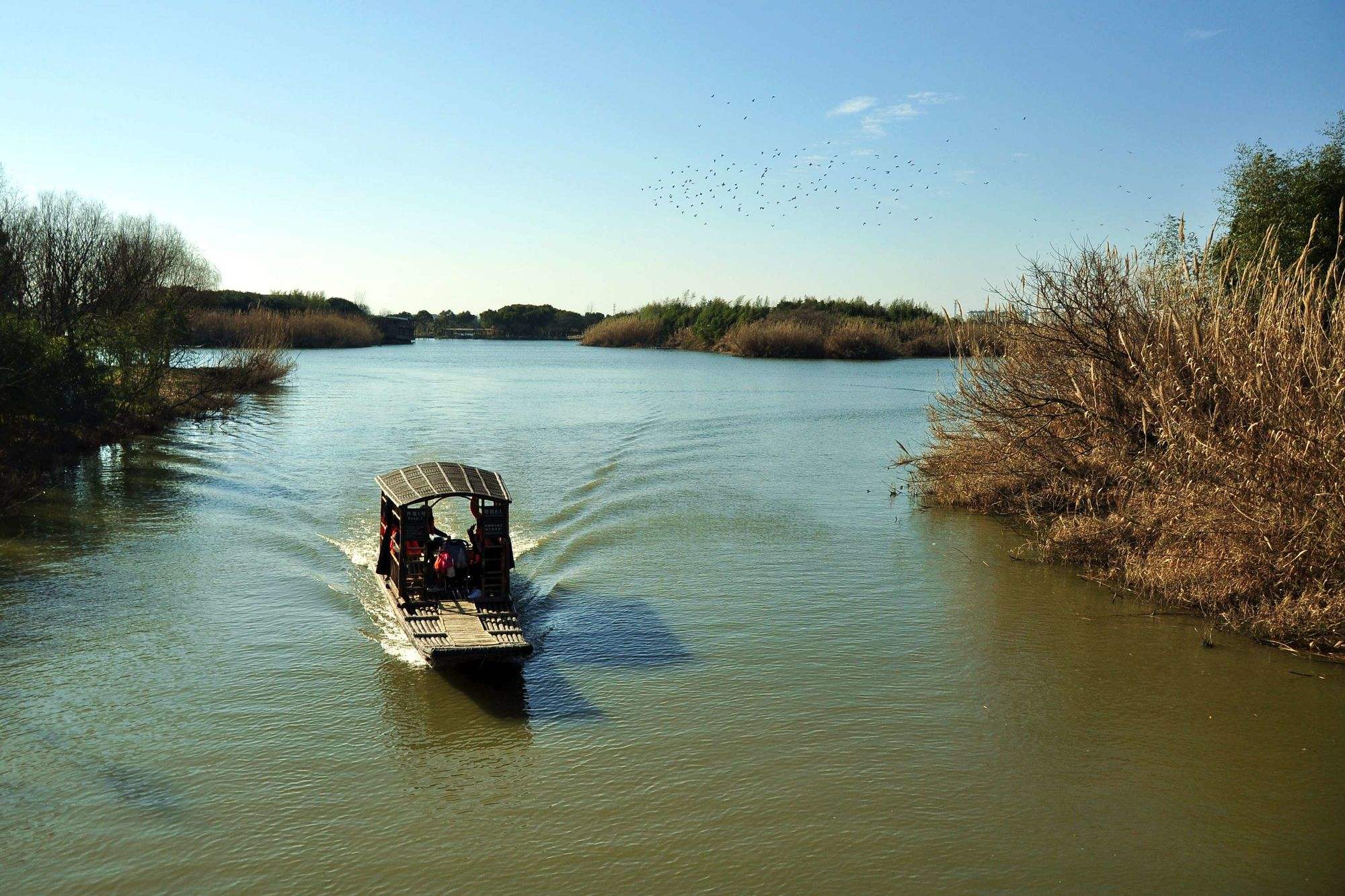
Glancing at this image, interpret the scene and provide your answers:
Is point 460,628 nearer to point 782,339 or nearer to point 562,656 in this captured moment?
point 562,656

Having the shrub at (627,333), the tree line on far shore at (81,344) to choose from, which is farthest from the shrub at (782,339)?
the tree line on far shore at (81,344)

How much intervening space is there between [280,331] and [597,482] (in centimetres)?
4439

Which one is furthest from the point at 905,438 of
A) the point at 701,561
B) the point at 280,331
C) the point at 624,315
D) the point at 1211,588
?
the point at 624,315

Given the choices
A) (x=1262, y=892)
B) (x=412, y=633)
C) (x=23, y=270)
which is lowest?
(x=1262, y=892)

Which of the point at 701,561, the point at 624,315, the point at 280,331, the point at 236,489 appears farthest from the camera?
the point at 624,315

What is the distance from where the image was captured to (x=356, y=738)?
10734mm

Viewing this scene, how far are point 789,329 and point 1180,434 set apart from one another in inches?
2703

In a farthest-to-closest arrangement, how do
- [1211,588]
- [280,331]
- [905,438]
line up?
[280,331] → [905,438] → [1211,588]

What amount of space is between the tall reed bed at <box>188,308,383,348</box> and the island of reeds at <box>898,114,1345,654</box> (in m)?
29.7

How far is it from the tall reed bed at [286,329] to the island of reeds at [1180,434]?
97.3 feet

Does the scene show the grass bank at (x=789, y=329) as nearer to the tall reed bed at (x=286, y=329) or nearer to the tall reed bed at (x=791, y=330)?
the tall reed bed at (x=791, y=330)

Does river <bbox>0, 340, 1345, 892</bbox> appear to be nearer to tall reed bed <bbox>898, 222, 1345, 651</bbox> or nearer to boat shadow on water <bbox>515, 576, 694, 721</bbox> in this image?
boat shadow on water <bbox>515, 576, 694, 721</bbox>

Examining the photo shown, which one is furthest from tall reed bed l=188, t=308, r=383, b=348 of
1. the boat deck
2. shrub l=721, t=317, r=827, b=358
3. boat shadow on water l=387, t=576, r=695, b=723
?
shrub l=721, t=317, r=827, b=358

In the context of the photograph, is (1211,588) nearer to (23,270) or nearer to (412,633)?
(412,633)
